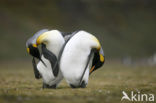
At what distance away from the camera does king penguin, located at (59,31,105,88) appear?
933cm

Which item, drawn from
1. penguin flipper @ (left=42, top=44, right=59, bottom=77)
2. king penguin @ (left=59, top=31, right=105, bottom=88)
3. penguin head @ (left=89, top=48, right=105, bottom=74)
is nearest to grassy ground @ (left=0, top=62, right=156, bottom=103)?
king penguin @ (left=59, top=31, right=105, bottom=88)

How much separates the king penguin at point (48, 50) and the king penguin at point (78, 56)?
9.7 inches

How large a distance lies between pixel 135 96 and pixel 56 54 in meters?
3.03

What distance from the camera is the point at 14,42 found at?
6284cm

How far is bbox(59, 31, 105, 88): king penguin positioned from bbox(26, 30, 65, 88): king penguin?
25 centimetres

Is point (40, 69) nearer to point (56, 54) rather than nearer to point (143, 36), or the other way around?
point (56, 54)

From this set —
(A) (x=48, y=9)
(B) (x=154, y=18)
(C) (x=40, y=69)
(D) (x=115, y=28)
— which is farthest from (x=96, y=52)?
(B) (x=154, y=18)

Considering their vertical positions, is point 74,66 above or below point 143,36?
below

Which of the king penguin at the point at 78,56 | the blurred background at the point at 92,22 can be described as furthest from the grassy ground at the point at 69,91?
the blurred background at the point at 92,22

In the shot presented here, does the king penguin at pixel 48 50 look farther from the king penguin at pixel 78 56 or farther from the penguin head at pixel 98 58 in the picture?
the penguin head at pixel 98 58

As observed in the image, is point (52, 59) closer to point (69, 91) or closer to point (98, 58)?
point (69, 91)

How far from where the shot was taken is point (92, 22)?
9719cm

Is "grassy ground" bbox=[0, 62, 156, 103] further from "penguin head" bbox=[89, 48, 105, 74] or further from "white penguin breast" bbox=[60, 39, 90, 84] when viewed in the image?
"penguin head" bbox=[89, 48, 105, 74]

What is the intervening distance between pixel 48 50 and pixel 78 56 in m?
1.06
